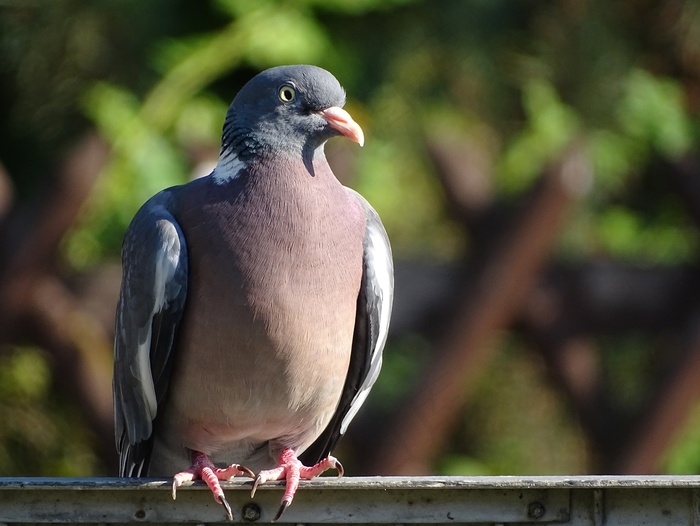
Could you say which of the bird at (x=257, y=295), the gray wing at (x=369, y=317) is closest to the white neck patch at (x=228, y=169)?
the bird at (x=257, y=295)

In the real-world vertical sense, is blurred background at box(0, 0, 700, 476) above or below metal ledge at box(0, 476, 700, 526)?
below

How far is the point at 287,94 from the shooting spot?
11.0 feet

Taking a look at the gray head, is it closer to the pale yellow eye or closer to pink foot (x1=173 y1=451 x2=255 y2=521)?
the pale yellow eye

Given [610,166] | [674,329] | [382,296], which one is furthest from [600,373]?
[382,296]

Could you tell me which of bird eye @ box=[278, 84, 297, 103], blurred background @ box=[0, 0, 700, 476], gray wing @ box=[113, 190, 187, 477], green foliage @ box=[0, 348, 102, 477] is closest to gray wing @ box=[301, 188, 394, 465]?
bird eye @ box=[278, 84, 297, 103]

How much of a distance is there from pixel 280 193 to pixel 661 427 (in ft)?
12.0

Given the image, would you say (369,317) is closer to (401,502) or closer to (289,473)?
(289,473)

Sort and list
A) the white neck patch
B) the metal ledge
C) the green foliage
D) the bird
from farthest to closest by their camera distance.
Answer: the green foliage, the white neck patch, the bird, the metal ledge

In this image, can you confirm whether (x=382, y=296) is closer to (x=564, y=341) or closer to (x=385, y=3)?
(x=385, y=3)

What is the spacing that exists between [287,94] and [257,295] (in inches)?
23.1

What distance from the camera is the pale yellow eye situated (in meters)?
3.35

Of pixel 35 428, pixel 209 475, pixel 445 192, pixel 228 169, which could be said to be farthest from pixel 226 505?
pixel 35 428

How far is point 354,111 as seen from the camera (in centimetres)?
539

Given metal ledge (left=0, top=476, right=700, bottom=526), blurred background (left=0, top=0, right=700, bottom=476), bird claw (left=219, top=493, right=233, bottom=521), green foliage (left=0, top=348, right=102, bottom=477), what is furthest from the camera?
green foliage (left=0, top=348, right=102, bottom=477)
